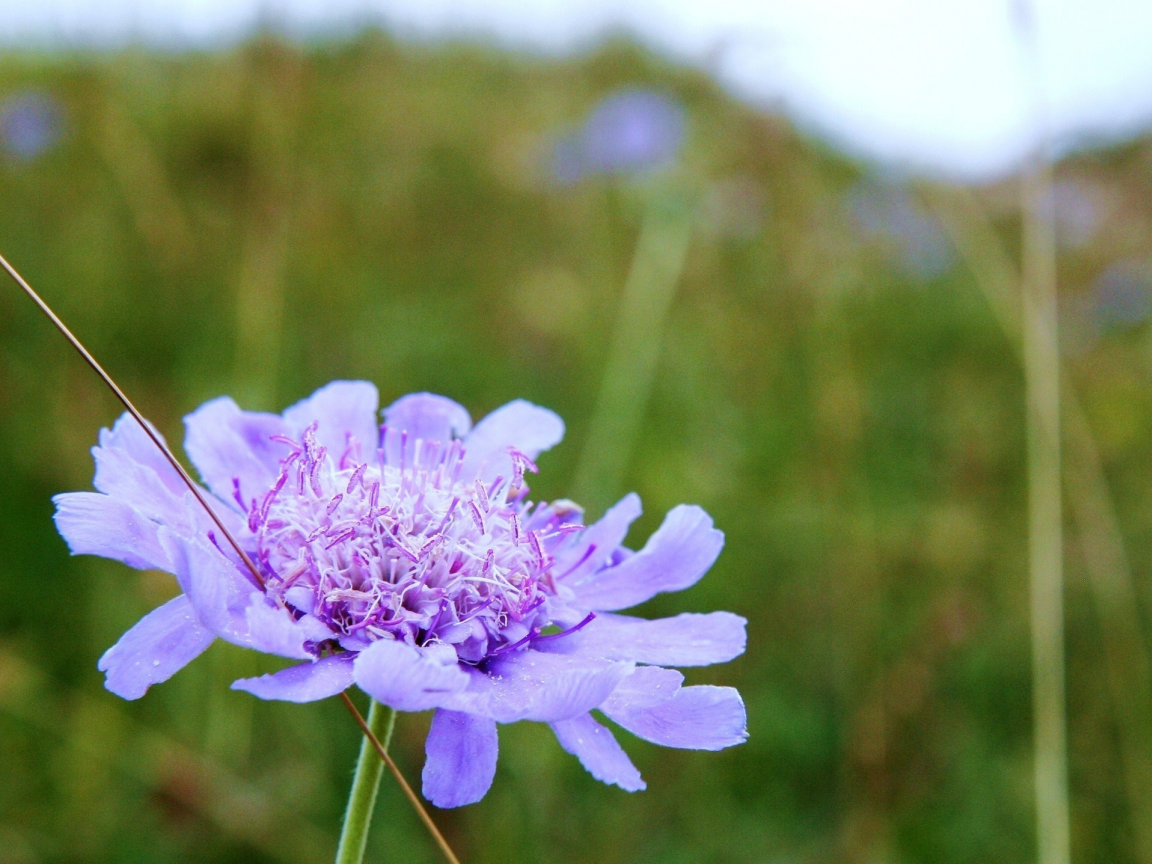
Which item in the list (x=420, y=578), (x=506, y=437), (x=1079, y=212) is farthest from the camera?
(x=1079, y=212)

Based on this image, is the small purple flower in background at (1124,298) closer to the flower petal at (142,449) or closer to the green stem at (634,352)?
the green stem at (634,352)

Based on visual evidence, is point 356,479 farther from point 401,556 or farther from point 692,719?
point 692,719

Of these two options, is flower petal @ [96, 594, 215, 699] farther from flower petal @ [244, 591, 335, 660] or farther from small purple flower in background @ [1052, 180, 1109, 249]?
small purple flower in background @ [1052, 180, 1109, 249]

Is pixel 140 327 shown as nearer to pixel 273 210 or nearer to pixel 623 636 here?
pixel 273 210

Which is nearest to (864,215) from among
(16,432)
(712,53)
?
(712,53)

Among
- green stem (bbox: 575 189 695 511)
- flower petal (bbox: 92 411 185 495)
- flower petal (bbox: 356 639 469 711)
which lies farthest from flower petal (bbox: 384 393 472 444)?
green stem (bbox: 575 189 695 511)

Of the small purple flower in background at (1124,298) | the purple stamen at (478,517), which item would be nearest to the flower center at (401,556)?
the purple stamen at (478,517)

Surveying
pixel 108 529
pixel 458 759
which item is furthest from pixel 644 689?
pixel 108 529
